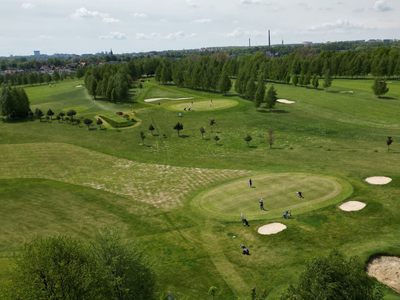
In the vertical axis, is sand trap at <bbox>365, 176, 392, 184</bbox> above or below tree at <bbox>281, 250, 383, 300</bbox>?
below

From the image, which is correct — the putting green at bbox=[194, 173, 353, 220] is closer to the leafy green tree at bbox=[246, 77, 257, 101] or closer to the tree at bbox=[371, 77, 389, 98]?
the leafy green tree at bbox=[246, 77, 257, 101]

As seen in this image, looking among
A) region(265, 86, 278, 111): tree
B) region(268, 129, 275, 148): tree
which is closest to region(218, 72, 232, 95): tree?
region(265, 86, 278, 111): tree

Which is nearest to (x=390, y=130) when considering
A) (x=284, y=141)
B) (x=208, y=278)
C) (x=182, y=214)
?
(x=284, y=141)

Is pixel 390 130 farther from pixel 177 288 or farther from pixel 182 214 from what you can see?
pixel 177 288

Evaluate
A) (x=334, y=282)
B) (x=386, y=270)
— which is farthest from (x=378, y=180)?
(x=334, y=282)

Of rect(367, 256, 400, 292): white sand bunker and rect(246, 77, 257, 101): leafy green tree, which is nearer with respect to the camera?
rect(367, 256, 400, 292): white sand bunker

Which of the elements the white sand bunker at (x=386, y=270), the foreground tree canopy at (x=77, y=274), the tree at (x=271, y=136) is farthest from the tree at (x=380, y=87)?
the foreground tree canopy at (x=77, y=274)
